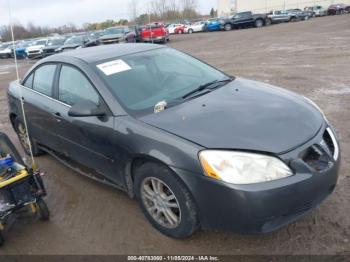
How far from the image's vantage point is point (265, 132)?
8.91 feet

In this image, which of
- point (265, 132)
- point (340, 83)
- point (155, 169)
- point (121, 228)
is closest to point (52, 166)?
point (121, 228)

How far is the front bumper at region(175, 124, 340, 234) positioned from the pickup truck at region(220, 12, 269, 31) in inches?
1439

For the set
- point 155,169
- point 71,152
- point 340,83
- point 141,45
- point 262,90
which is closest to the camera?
point 155,169

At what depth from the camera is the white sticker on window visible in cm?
355

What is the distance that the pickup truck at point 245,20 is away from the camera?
36844mm

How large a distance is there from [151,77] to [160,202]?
1.30 m

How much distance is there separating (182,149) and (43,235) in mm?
1701

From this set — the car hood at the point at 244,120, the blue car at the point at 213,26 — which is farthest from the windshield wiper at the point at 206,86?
the blue car at the point at 213,26

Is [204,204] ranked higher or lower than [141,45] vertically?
lower

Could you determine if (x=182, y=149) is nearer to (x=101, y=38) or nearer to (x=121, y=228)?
(x=121, y=228)

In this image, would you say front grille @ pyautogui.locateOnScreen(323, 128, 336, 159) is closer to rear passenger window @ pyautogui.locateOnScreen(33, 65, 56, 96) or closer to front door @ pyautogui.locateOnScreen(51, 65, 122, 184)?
front door @ pyautogui.locateOnScreen(51, 65, 122, 184)

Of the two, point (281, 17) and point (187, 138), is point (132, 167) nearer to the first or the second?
point (187, 138)

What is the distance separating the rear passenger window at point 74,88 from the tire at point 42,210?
3.42ft

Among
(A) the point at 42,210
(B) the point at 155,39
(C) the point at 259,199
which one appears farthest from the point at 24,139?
(B) the point at 155,39
